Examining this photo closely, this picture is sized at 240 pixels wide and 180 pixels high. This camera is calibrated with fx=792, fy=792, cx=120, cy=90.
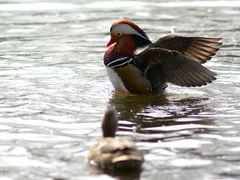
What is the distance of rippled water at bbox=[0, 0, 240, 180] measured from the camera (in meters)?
6.87

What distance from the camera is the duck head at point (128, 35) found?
32.8 feet

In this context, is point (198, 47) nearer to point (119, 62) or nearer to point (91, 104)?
point (119, 62)

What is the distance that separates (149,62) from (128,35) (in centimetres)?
48

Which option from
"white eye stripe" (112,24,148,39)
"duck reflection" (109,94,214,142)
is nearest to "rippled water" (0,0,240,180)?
"duck reflection" (109,94,214,142)

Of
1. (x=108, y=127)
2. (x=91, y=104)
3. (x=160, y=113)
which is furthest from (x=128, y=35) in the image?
(x=108, y=127)

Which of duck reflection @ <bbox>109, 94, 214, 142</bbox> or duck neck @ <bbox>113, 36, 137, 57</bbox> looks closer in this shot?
duck reflection @ <bbox>109, 94, 214, 142</bbox>

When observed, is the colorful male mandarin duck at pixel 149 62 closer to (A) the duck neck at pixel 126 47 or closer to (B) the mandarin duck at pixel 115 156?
(A) the duck neck at pixel 126 47

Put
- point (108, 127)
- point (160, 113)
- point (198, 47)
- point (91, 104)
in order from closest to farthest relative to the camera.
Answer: point (108, 127)
point (160, 113)
point (91, 104)
point (198, 47)

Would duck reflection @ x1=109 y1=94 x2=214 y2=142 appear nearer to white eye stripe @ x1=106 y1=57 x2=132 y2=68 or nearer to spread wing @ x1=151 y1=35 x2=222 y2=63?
white eye stripe @ x1=106 y1=57 x2=132 y2=68

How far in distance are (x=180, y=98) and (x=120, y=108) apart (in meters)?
1.00

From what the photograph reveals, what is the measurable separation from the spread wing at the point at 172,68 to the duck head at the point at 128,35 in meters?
0.24

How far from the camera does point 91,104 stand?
362 inches

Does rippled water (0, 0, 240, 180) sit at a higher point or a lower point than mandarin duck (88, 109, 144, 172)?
lower

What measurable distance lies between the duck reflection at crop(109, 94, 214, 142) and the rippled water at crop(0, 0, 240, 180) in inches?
0.4
